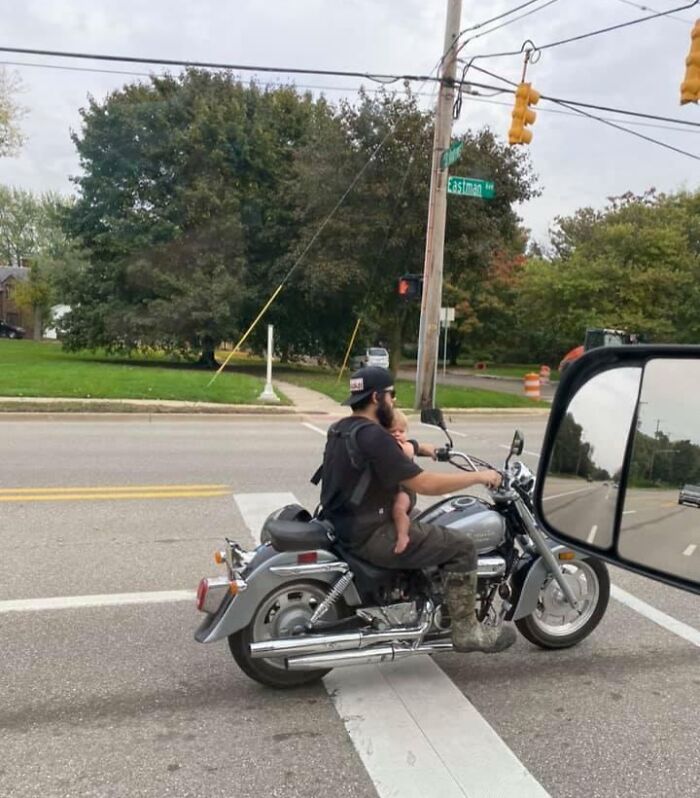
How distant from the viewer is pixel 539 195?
24.5 metres

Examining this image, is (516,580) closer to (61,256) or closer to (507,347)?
(507,347)

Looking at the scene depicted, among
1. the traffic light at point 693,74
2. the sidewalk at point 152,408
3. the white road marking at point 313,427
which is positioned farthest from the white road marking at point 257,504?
the traffic light at point 693,74

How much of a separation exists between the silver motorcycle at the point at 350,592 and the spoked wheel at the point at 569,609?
0.42ft

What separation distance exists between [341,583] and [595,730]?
51.5 inches

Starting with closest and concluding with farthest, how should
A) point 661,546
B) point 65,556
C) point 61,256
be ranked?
1. point 661,546
2. point 65,556
3. point 61,256

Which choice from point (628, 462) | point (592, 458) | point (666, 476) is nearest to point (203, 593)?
point (592, 458)

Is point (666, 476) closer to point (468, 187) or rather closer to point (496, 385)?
point (468, 187)

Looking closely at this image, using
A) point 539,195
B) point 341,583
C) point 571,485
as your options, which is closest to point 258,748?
point 341,583

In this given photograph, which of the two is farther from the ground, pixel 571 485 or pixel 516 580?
pixel 571 485

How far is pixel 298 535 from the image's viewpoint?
3326mm

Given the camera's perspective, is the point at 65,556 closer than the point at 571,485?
No

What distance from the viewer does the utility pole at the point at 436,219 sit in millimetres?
15008

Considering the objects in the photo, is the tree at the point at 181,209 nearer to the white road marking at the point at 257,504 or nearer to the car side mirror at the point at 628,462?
the white road marking at the point at 257,504

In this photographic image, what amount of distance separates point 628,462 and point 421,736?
1719 millimetres
